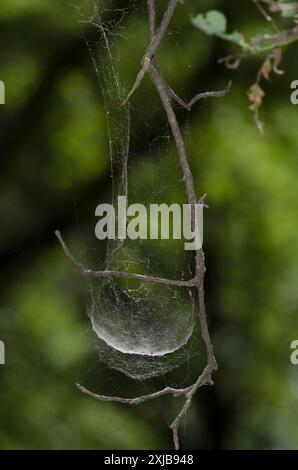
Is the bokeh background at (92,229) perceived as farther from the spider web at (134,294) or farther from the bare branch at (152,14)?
the bare branch at (152,14)

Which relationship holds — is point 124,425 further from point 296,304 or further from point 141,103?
point 141,103

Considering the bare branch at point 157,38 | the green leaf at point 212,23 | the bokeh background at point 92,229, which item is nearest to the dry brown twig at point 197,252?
the bare branch at point 157,38

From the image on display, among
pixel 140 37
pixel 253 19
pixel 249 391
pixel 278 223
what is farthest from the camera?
pixel 249 391

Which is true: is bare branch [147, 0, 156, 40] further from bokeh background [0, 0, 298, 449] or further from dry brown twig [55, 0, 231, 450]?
bokeh background [0, 0, 298, 449]

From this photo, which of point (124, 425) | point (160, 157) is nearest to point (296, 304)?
point (124, 425)

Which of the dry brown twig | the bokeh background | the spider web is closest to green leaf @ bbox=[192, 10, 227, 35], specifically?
the dry brown twig

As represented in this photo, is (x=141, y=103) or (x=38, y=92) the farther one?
(x=38, y=92)

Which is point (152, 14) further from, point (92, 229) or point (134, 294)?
point (92, 229)
